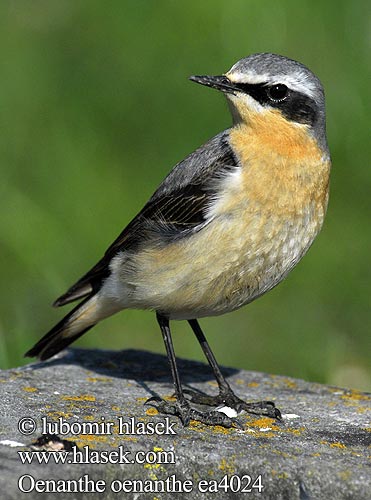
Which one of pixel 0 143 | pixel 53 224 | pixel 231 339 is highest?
pixel 0 143

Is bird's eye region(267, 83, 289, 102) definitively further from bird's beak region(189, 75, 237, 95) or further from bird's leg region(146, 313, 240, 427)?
bird's leg region(146, 313, 240, 427)

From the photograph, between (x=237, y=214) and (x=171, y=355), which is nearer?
(x=237, y=214)

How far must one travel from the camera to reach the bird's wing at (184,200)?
23.3ft

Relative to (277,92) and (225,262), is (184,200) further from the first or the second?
(277,92)

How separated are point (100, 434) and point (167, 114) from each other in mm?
6978

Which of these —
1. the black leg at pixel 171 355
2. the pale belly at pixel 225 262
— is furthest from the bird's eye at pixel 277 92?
the black leg at pixel 171 355

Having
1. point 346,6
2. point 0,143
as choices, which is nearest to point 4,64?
point 0,143

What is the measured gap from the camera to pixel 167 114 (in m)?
12.4

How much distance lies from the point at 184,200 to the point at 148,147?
493 cm

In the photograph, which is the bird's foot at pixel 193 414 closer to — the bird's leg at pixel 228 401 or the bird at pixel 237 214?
the bird at pixel 237 214

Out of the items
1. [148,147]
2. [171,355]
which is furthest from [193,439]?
[148,147]

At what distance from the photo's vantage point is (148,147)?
12.1 metres

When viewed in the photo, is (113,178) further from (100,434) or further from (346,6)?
(100,434)

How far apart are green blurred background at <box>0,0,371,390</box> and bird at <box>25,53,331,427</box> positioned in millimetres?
2030
